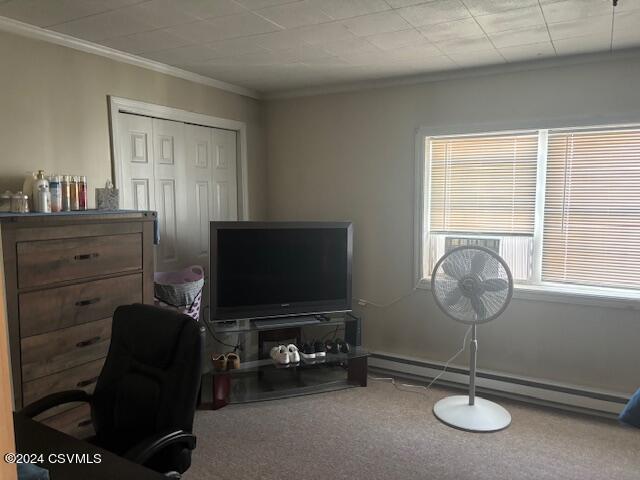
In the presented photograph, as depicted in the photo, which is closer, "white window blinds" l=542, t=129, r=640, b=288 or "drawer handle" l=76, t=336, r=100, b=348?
"drawer handle" l=76, t=336, r=100, b=348

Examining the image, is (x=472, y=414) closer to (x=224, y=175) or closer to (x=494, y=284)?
(x=494, y=284)

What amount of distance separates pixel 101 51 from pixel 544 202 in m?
2.96

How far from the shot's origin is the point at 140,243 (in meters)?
2.67

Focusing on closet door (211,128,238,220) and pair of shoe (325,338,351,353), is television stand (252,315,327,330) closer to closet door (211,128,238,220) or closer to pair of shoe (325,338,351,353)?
pair of shoe (325,338,351,353)

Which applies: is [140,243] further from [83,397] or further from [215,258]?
[83,397]

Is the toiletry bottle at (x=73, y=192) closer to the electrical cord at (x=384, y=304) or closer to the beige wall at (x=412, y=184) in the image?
the beige wall at (x=412, y=184)

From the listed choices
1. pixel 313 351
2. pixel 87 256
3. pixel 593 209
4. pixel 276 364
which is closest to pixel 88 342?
pixel 87 256

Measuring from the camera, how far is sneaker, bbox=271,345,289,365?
3.32 metres

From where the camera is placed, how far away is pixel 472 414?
299 centimetres

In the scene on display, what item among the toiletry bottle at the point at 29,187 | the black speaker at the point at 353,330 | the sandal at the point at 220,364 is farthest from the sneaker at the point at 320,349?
the toiletry bottle at the point at 29,187

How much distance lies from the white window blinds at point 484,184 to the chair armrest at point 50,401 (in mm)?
2656

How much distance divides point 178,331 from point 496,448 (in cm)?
197

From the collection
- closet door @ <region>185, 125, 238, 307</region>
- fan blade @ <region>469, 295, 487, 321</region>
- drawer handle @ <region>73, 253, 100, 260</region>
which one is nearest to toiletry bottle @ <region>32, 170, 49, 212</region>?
drawer handle @ <region>73, 253, 100, 260</region>

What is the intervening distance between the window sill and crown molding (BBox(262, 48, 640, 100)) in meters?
1.44
